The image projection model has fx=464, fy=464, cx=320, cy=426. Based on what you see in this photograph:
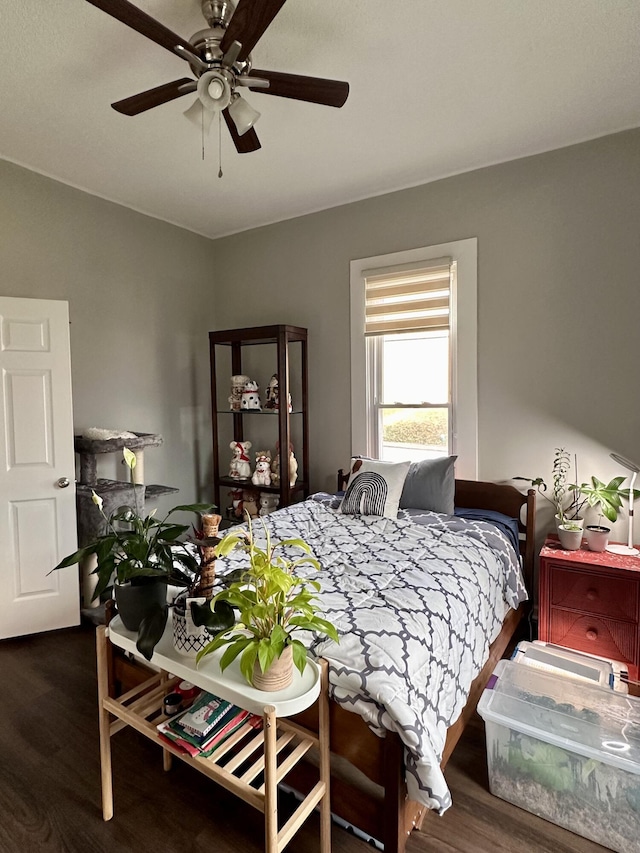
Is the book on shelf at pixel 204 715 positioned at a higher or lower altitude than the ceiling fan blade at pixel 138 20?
lower

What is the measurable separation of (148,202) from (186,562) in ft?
9.64

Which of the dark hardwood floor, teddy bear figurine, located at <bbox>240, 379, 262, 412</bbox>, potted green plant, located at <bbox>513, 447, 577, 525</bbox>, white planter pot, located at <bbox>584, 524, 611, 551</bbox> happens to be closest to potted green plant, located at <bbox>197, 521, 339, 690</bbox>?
the dark hardwood floor

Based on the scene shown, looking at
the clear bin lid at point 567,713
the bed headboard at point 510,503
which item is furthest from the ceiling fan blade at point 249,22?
the bed headboard at point 510,503

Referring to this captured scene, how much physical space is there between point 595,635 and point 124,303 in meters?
3.56

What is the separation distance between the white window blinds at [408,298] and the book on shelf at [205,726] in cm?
244

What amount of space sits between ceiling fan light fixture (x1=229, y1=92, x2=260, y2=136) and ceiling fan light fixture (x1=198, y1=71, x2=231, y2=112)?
0.17 feet

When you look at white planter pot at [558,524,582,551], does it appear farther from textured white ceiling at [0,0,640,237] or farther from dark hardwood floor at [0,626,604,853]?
textured white ceiling at [0,0,640,237]

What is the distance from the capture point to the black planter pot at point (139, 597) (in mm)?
1352

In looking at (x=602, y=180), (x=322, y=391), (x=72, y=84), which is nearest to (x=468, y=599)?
(x=322, y=391)

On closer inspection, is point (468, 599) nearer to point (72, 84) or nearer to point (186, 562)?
point (186, 562)

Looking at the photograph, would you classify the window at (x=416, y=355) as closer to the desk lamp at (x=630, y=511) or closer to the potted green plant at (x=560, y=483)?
the potted green plant at (x=560, y=483)

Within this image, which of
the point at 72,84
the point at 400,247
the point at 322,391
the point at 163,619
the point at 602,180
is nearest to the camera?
the point at 163,619

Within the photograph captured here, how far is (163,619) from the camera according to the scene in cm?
129

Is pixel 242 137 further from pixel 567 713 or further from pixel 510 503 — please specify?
pixel 567 713
